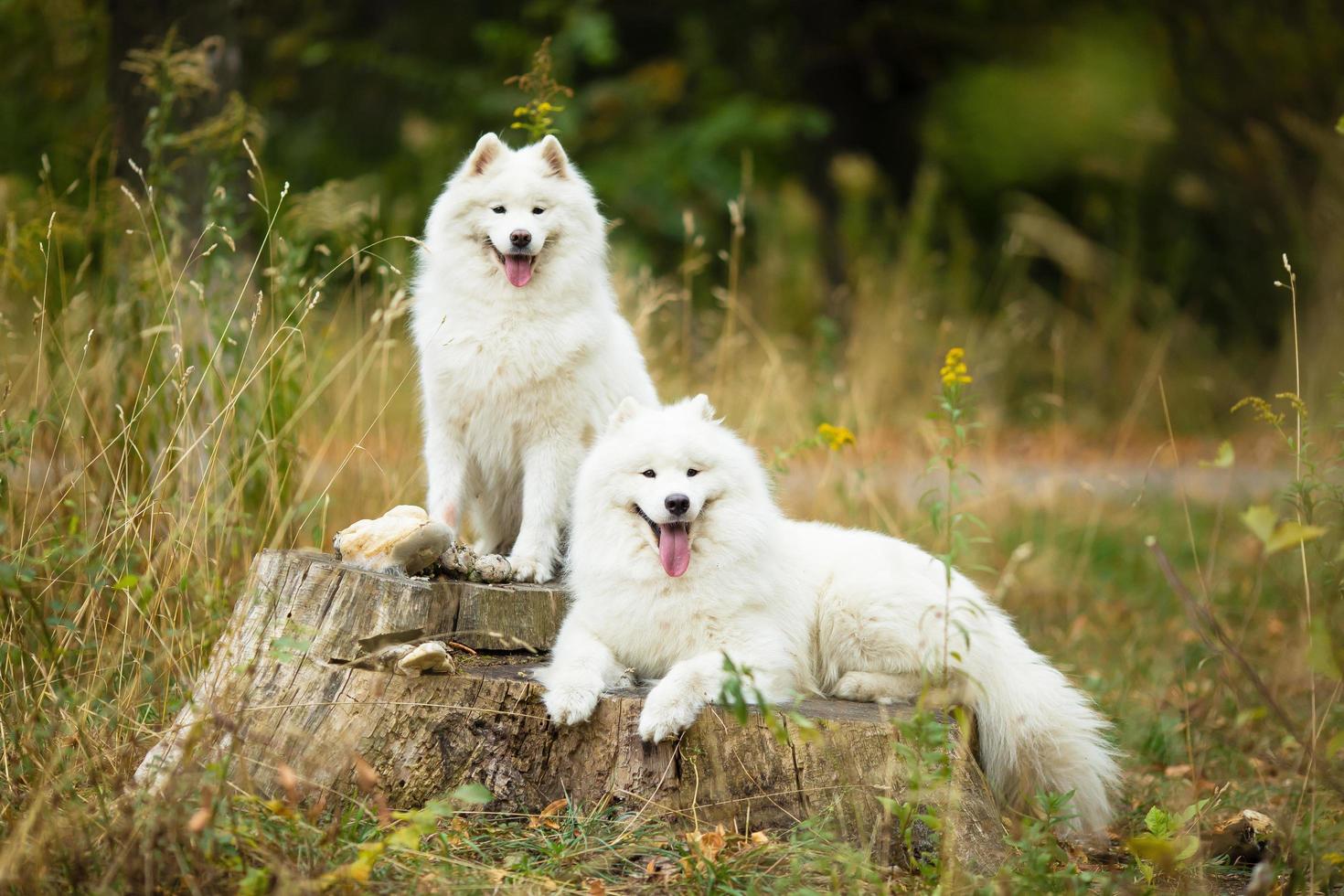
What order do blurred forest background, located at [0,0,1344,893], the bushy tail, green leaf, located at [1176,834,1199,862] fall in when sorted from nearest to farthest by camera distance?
green leaf, located at [1176,834,1199,862]
blurred forest background, located at [0,0,1344,893]
the bushy tail

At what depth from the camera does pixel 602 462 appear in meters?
3.23

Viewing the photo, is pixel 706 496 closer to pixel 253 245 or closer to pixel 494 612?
pixel 494 612

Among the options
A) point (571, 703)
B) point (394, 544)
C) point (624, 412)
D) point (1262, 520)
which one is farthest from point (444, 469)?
point (1262, 520)

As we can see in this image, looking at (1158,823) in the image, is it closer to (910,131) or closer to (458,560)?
(458,560)

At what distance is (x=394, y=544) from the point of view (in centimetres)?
320

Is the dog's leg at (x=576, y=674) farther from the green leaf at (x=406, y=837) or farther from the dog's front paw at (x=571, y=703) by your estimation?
the green leaf at (x=406, y=837)

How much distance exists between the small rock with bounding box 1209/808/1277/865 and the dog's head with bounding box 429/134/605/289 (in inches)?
98.5

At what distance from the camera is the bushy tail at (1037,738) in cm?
320

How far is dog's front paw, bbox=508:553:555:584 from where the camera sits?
360 centimetres

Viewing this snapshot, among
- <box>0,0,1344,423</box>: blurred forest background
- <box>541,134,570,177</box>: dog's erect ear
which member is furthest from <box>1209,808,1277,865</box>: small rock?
<box>0,0,1344,423</box>: blurred forest background

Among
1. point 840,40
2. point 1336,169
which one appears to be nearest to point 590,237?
point 1336,169

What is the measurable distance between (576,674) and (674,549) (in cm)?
42

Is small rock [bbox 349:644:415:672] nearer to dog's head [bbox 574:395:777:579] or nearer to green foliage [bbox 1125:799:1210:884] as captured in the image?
dog's head [bbox 574:395:777:579]

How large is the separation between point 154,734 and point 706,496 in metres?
1.46
